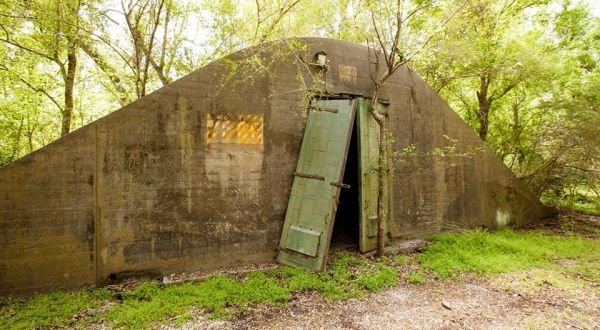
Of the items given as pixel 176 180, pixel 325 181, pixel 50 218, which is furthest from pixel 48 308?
pixel 325 181

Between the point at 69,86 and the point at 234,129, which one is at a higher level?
the point at 69,86

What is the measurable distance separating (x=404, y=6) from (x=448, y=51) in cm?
304

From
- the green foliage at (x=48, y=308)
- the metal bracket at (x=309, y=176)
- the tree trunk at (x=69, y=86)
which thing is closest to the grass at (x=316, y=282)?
the green foliage at (x=48, y=308)

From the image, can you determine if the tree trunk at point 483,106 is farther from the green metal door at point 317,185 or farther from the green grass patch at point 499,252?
the green metal door at point 317,185

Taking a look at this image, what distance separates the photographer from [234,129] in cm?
530

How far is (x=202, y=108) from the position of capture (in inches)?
199

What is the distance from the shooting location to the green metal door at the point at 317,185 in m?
5.20

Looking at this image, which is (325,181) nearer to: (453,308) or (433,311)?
(433,311)

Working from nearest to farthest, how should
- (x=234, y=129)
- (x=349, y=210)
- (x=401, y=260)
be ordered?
(x=234, y=129) < (x=401, y=260) < (x=349, y=210)

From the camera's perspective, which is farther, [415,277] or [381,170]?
[381,170]

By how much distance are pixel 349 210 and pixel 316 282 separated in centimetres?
309

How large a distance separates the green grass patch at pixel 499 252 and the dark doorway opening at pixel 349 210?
1.61 metres

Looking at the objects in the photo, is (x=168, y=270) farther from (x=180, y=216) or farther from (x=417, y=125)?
(x=417, y=125)

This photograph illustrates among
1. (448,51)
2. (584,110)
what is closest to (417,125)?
(448,51)
